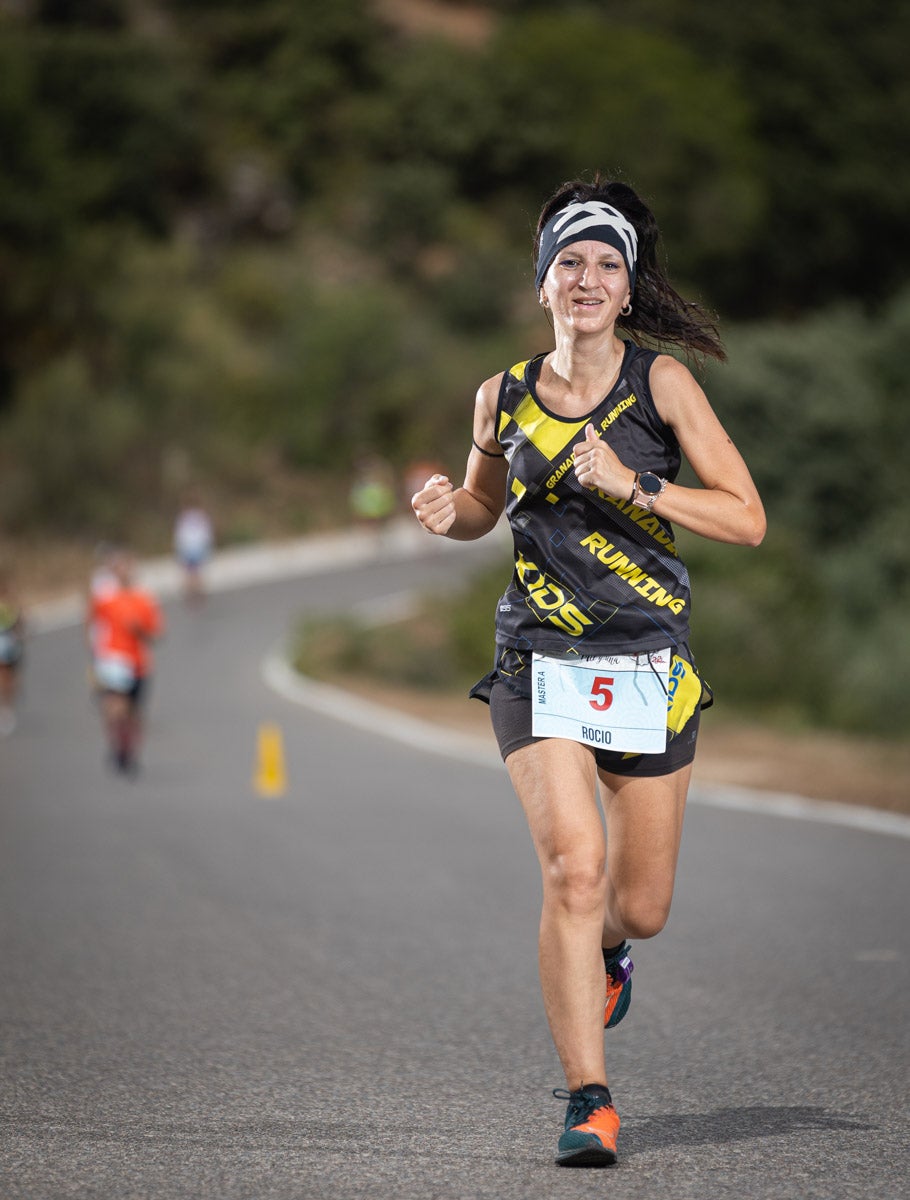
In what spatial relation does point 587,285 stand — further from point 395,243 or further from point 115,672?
point 395,243

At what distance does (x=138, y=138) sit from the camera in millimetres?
72625

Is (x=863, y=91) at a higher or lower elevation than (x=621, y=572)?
higher

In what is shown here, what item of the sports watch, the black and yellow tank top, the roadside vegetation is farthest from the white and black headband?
the roadside vegetation

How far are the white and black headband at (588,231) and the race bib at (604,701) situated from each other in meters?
0.93

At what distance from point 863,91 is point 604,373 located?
264 feet

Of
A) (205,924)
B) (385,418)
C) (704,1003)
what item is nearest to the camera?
(704,1003)

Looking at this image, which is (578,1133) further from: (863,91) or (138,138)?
(863,91)

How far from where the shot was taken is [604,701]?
14.3ft

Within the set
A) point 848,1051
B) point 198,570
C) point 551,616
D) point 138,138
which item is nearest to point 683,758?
point 551,616

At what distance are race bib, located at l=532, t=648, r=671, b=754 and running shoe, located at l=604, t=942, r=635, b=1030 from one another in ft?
2.03

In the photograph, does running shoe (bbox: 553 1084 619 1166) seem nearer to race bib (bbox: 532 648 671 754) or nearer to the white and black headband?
race bib (bbox: 532 648 671 754)

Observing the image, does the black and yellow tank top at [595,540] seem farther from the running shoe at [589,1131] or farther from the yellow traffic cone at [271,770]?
the yellow traffic cone at [271,770]

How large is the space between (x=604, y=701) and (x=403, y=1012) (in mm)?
2297

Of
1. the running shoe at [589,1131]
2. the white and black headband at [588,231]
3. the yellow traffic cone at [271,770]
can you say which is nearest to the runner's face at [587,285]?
the white and black headband at [588,231]
